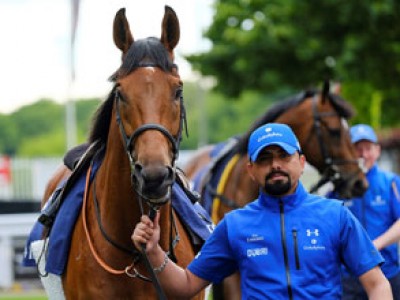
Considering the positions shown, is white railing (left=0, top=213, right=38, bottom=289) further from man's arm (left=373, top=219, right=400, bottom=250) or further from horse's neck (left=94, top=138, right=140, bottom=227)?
horse's neck (left=94, top=138, right=140, bottom=227)

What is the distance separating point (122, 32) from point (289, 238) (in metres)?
1.58

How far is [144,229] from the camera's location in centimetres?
453

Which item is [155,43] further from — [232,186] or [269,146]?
[232,186]

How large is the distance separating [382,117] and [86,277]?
66.8ft

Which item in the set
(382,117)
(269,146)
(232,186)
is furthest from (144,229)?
(382,117)

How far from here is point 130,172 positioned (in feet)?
17.2

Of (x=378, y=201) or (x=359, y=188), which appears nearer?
(x=378, y=201)

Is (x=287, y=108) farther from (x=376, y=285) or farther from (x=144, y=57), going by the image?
(x=376, y=285)

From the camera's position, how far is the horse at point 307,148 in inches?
354

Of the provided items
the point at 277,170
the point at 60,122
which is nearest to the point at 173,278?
the point at 277,170

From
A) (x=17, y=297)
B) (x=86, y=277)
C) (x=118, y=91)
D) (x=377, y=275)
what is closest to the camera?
(x=377, y=275)

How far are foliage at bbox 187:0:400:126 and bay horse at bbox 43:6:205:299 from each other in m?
11.0

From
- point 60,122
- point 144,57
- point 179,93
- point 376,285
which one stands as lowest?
point 60,122

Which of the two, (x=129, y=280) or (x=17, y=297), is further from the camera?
(x=17, y=297)
